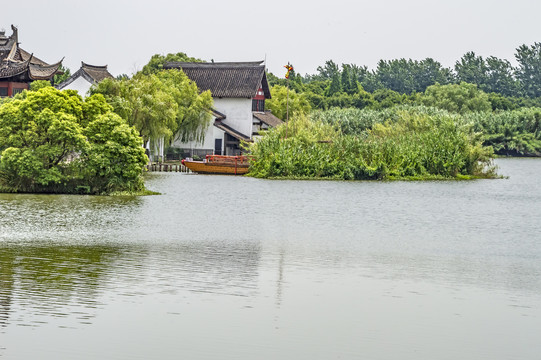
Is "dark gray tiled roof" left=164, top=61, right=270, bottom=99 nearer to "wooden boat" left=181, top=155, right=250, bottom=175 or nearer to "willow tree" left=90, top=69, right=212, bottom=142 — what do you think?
"willow tree" left=90, top=69, right=212, bottom=142

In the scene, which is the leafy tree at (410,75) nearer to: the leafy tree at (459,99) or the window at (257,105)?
the leafy tree at (459,99)

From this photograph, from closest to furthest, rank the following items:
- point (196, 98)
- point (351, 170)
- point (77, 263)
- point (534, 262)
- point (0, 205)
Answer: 1. point (77, 263)
2. point (534, 262)
3. point (0, 205)
4. point (351, 170)
5. point (196, 98)

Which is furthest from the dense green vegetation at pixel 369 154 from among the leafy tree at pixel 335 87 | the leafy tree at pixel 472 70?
the leafy tree at pixel 472 70

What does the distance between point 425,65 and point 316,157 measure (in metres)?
106

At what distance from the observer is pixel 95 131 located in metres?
34.2

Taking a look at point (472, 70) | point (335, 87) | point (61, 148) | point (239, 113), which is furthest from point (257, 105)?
point (472, 70)

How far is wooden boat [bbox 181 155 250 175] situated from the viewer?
5541cm

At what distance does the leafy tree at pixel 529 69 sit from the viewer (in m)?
144

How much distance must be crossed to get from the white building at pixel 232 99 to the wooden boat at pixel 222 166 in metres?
11.7

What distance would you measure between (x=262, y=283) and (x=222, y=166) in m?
40.8

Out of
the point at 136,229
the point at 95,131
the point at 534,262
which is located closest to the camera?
the point at 534,262

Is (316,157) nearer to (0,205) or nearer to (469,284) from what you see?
(0,205)

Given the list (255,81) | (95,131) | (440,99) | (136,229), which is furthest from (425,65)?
(136,229)

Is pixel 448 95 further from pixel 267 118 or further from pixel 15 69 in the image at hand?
pixel 15 69
